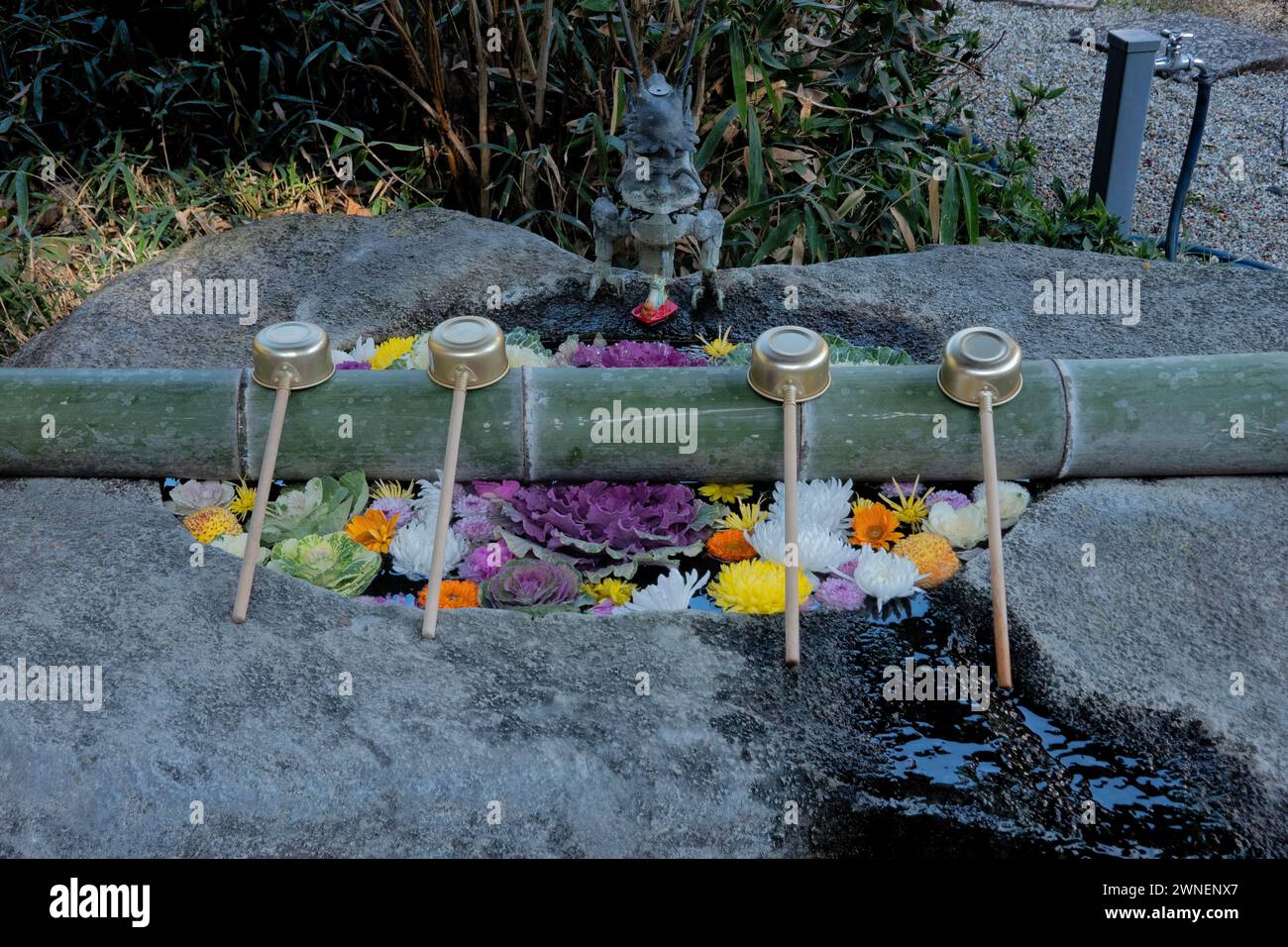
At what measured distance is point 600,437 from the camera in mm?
2531

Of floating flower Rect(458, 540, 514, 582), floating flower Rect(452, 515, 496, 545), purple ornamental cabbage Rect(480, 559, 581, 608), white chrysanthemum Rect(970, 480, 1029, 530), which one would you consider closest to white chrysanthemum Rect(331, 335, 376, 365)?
floating flower Rect(452, 515, 496, 545)

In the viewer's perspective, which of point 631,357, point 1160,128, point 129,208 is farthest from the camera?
point 1160,128

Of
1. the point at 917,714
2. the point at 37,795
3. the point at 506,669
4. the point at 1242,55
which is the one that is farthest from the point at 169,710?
the point at 1242,55

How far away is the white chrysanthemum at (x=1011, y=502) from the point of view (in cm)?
244

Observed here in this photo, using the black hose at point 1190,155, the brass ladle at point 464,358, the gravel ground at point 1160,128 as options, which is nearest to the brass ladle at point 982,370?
the brass ladle at point 464,358

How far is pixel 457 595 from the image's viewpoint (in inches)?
91.5

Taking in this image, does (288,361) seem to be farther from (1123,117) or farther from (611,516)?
(1123,117)

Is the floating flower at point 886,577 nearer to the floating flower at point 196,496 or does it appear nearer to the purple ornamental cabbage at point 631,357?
the purple ornamental cabbage at point 631,357

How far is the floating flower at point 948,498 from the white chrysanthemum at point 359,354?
1390mm

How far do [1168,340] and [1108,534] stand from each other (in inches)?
33.4

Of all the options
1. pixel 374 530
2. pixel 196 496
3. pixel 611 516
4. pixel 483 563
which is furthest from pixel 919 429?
pixel 196 496

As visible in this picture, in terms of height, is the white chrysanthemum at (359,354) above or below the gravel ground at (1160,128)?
above

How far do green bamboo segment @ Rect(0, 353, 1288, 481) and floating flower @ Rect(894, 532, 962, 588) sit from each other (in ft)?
0.72

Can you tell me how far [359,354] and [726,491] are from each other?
1.02 meters
